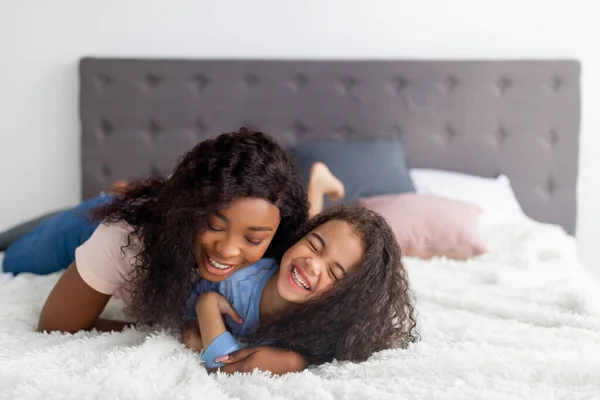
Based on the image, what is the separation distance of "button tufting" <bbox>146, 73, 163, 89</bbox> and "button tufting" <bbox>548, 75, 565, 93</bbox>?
1.70 metres

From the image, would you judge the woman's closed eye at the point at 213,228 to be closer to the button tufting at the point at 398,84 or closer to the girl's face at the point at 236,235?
the girl's face at the point at 236,235

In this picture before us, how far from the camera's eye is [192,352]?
1.20m

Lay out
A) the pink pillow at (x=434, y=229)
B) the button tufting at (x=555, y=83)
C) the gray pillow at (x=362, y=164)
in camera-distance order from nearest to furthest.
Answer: the pink pillow at (x=434, y=229) < the gray pillow at (x=362, y=164) < the button tufting at (x=555, y=83)

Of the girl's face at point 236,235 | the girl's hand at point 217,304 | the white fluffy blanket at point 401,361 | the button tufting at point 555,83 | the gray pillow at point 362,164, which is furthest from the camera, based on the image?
the button tufting at point 555,83

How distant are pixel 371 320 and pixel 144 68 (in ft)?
5.97

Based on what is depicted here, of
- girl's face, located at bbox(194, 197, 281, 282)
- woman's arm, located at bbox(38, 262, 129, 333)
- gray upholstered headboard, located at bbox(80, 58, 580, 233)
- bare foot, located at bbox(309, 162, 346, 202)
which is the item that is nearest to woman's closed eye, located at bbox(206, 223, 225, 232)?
girl's face, located at bbox(194, 197, 281, 282)

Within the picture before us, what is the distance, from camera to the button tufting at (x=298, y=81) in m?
2.65

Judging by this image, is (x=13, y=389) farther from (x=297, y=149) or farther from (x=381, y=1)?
(x=381, y=1)

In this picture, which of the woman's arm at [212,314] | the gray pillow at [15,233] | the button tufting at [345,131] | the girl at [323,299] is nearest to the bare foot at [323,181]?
the button tufting at [345,131]

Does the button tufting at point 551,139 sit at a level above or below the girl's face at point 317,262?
above

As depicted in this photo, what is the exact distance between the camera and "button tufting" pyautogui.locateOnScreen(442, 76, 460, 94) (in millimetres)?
2636

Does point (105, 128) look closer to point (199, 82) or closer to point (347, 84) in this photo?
point (199, 82)

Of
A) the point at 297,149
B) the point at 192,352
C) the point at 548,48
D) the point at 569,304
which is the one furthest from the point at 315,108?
the point at 192,352

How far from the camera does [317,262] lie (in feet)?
3.93
